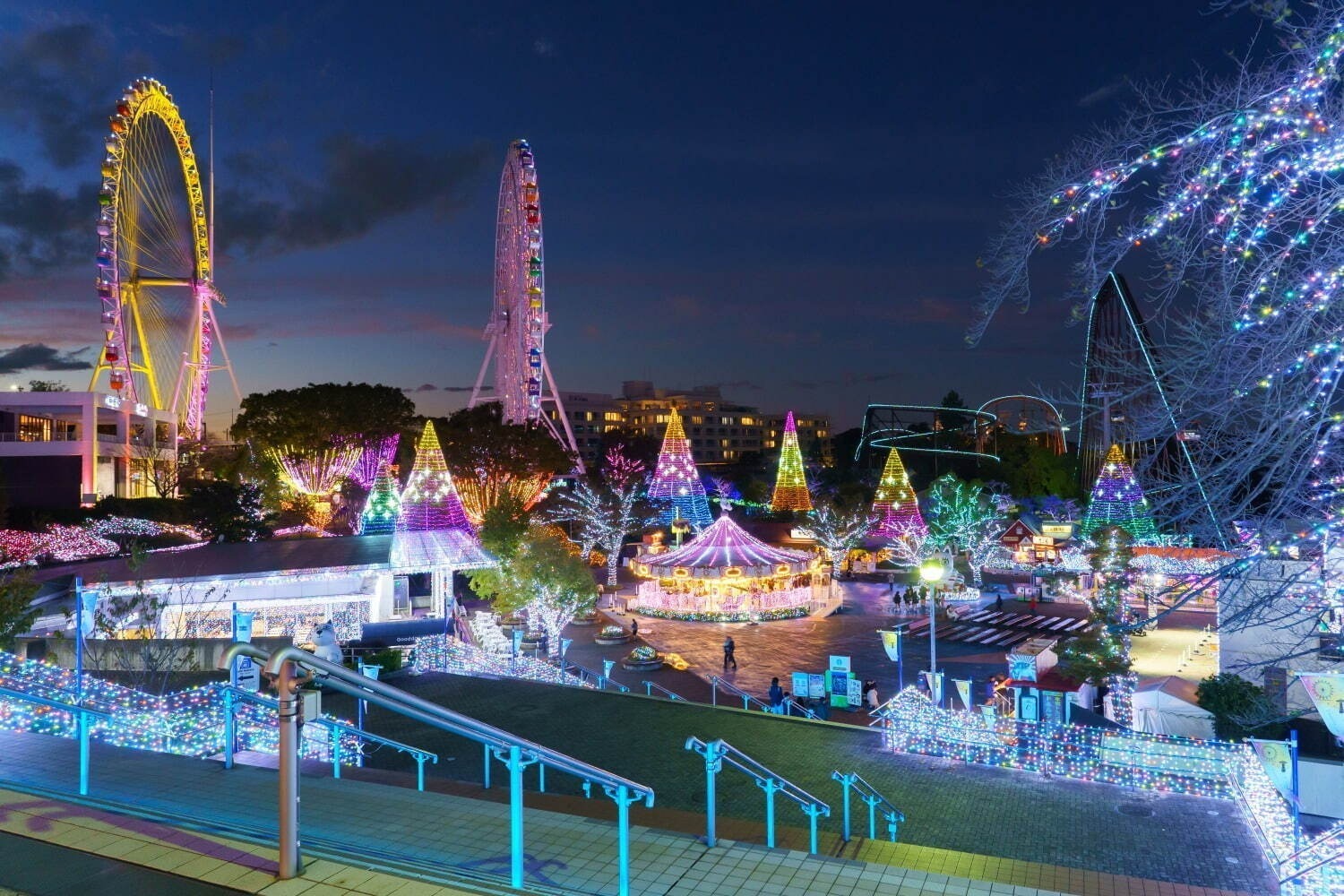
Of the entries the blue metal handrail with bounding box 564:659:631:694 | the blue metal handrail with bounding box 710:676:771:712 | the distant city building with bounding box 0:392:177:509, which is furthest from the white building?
the distant city building with bounding box 0:392:177:509

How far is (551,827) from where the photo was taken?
639 cm

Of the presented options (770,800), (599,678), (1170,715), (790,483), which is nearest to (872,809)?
(770,800)

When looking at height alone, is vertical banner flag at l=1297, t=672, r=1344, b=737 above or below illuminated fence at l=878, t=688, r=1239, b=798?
above

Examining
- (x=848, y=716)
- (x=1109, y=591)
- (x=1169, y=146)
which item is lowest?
(x=848, y=716)

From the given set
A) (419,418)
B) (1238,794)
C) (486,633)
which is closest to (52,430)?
(419,418)

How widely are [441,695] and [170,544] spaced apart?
69.0 feet

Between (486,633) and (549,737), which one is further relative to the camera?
(486,633)

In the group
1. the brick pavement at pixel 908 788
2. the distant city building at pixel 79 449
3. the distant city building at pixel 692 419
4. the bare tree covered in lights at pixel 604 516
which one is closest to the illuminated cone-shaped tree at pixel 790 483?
the bare tree covered in lights at pixel 604 516

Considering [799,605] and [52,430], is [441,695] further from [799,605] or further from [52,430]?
[52,430]

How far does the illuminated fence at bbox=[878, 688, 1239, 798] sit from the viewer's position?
11.6 m

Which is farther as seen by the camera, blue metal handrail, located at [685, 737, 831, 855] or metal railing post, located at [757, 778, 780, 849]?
metal railing post, located at [757, 778, 780, 849]

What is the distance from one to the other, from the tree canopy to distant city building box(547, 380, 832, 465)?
274 feet

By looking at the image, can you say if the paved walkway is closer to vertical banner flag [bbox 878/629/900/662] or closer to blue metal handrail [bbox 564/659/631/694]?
vertical banner flag [bbox 878/629/900/662]

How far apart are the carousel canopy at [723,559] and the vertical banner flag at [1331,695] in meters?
22.6
